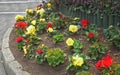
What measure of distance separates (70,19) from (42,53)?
5.89ft

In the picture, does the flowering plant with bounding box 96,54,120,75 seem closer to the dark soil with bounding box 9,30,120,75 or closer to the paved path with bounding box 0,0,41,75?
the dark soil with bounding box 9,30,120,75

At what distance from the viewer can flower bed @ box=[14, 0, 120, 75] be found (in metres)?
4.14

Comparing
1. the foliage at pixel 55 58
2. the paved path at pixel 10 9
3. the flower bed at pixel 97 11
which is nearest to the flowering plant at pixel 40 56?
the foliage at pixel 55 58

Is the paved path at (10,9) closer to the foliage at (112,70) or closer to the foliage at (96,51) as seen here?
the foliage at (96,51)

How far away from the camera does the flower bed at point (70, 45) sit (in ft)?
13.6

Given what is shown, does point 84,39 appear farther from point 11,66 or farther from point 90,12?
point 11,66

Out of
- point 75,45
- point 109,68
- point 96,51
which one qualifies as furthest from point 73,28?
→ point 109,68

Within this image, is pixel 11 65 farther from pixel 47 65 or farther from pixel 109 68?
pixel 109 68

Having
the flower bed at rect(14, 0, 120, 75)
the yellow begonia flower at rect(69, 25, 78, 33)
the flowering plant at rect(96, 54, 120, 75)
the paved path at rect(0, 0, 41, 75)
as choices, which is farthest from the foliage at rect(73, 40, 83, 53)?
the paved path at rect(0, 0, 41, 75)

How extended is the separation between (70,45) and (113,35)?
77cm

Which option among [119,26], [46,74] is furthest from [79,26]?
[46,74]

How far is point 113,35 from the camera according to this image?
496 centimetres

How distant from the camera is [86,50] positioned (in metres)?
4.80

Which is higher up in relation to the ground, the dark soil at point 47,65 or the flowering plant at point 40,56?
the flowering plant at point 40,56
